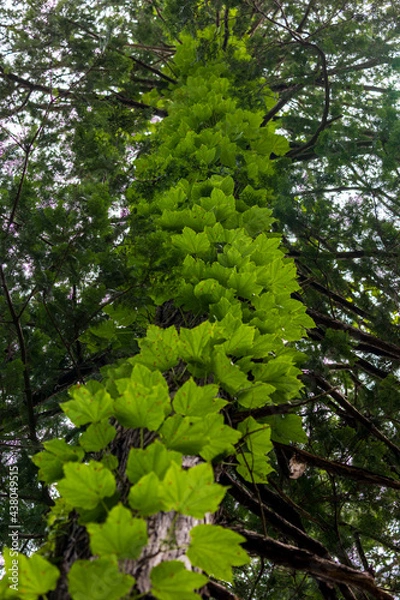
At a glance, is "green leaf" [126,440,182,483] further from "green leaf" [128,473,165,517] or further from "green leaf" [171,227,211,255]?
"green leaf" [171,227,211,255]

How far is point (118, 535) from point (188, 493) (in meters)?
0.14

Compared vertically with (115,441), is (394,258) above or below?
above

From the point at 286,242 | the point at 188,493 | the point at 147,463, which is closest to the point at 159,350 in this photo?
the point at 147,463

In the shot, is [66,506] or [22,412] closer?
[66,506]

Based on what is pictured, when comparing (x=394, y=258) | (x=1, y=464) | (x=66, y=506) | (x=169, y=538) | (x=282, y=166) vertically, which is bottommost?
(x=169, y=538)

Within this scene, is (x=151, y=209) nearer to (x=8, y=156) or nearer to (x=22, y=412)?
(x=22, y=412)

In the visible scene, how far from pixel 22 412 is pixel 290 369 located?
1.44m

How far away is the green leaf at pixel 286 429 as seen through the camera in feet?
5.80

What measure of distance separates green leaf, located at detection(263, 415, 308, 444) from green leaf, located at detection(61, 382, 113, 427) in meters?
0.83

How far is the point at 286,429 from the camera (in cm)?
178

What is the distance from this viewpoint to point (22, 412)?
246 cm

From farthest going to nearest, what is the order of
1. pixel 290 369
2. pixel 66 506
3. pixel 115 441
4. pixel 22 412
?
pixel 22 412, pixel 290 369, pixel 115 441, pixel 66 506

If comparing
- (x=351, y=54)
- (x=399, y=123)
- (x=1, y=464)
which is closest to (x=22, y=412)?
(x=1, y=464)

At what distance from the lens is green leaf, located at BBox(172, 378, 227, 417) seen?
1241 mm
